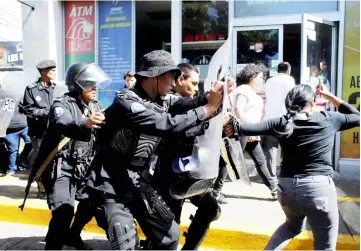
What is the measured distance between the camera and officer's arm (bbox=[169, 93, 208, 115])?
3062mm

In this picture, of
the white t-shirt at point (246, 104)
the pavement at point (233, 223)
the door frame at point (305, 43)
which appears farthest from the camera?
the door frame at point (305, 43)

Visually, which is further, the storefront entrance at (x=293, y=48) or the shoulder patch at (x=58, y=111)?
the storefront entrance at (x=293, y=48)

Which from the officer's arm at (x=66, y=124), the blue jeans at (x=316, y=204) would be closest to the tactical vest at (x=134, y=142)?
the officer's arm at (x=66, y=124)

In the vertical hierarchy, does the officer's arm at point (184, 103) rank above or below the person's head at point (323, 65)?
below

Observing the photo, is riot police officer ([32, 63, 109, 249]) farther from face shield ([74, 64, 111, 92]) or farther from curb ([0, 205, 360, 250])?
curb ([0, 205, 360, 250])

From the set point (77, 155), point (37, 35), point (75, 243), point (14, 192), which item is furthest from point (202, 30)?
point (75, 243)

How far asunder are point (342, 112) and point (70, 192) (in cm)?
236

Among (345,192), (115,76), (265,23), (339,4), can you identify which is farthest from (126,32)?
(345,192)

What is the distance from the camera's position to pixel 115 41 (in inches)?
320

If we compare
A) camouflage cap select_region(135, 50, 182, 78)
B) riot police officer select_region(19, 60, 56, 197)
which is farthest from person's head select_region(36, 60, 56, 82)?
camouflage cap select_region(135, 50, 182, 78)

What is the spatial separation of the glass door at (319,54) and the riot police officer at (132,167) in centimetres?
430

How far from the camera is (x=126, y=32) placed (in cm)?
809

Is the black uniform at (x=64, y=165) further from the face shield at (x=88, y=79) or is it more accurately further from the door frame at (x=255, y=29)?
the door frame at (x=255, y=29)

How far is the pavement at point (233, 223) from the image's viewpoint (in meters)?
4.25
